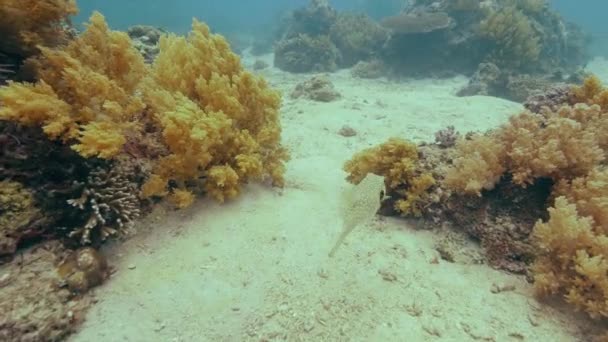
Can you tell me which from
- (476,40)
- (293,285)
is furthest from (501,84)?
(293,285)

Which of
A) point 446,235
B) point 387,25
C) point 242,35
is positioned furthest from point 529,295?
point 242,35

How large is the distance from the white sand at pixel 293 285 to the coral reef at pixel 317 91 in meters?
5.89

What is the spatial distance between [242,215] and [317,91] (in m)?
6.81

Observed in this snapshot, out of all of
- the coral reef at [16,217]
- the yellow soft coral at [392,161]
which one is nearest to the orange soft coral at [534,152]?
the yellow soft coral at [392,161]

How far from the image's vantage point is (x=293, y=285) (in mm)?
3270

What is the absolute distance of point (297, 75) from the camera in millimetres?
16094

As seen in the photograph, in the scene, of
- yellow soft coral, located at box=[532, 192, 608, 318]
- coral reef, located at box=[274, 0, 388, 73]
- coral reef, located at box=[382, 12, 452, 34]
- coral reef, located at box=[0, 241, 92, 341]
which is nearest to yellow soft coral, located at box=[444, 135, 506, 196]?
yellow soft coral, located at box=[532, 192, 608, 318]

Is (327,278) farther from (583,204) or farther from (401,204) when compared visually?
(583,204)

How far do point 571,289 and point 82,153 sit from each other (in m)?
4.33

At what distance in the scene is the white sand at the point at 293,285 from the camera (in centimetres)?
290

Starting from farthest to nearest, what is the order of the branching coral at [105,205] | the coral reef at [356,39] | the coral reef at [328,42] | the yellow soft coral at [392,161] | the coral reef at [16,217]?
1. the coral reef at [356,39]
2. the coral reef at [328,42]
3. the yellow soft coral at [392,161]
4. the branching coral at [105,205]
5. the coral reef at [16,217]

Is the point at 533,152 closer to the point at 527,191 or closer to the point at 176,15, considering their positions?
the point at 527,191

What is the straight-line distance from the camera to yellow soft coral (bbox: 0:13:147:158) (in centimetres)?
303

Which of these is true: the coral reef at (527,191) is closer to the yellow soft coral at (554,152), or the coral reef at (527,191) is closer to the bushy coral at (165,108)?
the yellow soft coral at (554,152)
